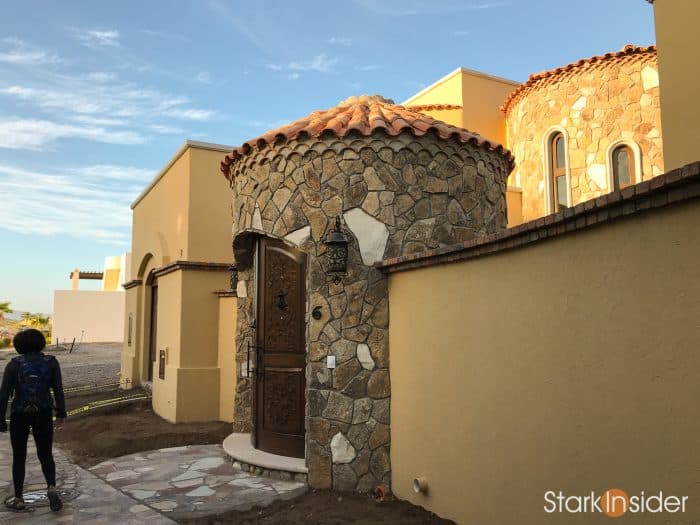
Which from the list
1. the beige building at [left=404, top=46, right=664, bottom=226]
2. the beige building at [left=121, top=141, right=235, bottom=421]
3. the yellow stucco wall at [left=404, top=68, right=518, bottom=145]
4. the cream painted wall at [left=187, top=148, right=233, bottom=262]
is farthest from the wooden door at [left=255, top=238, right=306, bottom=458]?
the yellow stucco wall at [left=404, top=68, right=518, bottom=145]

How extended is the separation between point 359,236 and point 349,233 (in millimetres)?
111

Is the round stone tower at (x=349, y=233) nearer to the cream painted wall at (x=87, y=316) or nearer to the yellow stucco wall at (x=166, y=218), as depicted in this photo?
the yellow stucco wall at (x=166, y=218)

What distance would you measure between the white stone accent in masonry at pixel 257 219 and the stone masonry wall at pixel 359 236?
254 millimetres

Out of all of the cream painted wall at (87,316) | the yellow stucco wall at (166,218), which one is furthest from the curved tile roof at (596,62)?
the cream painted wall at (87,316)

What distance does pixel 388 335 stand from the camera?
19.7 ft

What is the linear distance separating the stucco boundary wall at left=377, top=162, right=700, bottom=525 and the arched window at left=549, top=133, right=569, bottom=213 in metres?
6.94

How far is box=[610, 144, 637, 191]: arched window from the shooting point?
1035 cm

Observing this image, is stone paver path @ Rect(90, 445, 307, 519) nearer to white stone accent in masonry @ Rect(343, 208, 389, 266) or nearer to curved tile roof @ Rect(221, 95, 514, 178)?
white stone accent in masonry @ Rect(343, 208, 389, 266)

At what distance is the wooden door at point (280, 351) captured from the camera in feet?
22.0

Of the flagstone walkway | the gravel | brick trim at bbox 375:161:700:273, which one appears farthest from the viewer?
the gravel

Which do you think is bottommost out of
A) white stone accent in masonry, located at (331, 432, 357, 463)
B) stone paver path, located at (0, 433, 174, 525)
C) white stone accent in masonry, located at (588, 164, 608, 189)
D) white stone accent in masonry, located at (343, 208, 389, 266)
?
stone paver path, located at (0, 433, 174, 525)

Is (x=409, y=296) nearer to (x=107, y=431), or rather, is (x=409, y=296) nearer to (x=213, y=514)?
(x=213, y=514)

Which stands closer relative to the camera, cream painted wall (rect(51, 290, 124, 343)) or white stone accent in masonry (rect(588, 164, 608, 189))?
white stone accent in masonry (rect(588, 164, 608, 189))

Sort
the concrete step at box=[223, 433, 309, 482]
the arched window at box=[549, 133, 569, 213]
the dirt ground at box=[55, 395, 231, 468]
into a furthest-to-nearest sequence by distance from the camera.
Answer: the arched window at box=[549, 133, 569, 213] < the dirt ground at box=[55, 395, 231, 468] < the concrete step at box=[223, 433, 309, 482]
